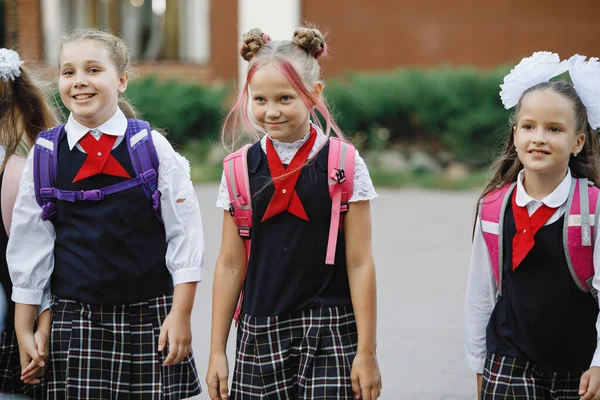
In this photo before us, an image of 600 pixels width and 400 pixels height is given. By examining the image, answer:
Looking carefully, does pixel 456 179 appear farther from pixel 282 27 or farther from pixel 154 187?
pixel 154 187

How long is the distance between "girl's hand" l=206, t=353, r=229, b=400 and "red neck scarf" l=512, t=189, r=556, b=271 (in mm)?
1002

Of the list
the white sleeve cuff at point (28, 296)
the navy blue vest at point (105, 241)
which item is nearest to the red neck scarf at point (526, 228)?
the navy blue vest at point (105, 241)

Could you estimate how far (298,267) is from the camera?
9.80ft

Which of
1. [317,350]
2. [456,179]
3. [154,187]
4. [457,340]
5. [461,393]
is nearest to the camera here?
[317,350]

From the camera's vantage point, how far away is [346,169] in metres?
2.97

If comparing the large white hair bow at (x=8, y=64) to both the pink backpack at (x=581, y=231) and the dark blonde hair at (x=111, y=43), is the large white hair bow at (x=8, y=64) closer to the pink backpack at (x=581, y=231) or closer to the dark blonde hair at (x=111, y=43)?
the dark blonde hair at (x=111, y=43)

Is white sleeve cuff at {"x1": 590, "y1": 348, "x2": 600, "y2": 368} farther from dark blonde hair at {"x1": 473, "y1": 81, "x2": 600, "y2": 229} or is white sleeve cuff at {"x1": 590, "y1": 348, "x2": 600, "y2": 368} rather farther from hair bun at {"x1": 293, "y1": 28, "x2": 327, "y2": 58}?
hair bun at {"x1": 293, "y1": 28, "x2": 327, "y2": 58}

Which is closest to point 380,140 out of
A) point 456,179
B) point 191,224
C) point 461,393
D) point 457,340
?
point 456,179

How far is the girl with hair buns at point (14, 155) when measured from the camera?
3303 millimetres

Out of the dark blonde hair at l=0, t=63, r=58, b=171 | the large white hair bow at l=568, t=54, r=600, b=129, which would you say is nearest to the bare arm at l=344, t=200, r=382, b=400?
the large white hair bow at l=568, t=54, r=600, b=129

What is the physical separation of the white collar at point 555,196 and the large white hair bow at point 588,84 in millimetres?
209

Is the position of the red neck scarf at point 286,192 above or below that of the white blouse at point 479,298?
above

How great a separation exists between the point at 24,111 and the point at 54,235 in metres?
0.62

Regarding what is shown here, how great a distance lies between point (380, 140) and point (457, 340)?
7.78 metres
